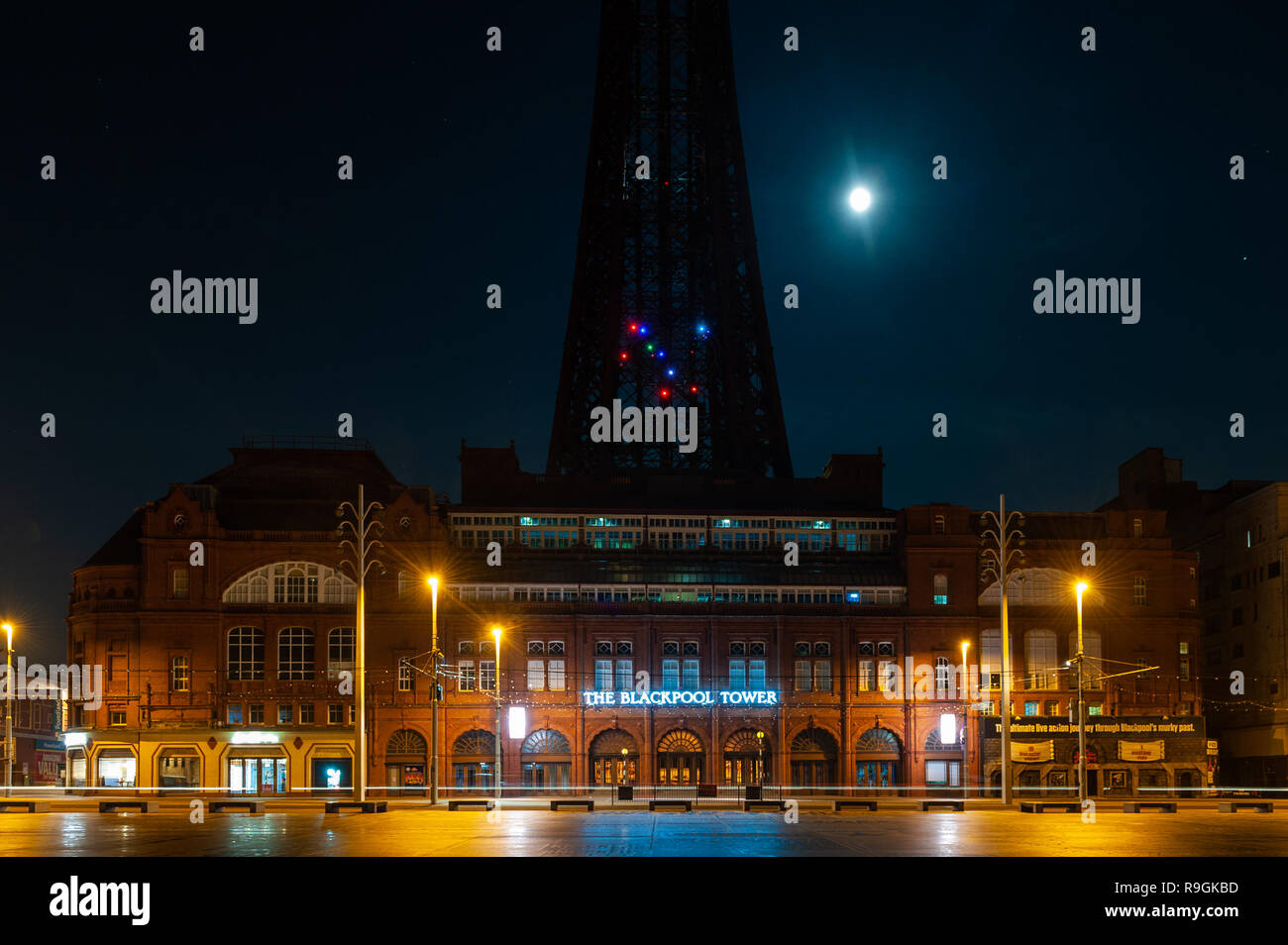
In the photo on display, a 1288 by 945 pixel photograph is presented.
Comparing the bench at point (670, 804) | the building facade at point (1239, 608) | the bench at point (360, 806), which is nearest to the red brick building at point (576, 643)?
the building facade at point (1239, 608)

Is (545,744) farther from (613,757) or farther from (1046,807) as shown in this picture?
(1046,807)

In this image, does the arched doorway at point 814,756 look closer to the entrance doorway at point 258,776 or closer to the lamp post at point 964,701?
the lamp post at point 964,701

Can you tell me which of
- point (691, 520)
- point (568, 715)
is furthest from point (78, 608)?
point (691, 520)

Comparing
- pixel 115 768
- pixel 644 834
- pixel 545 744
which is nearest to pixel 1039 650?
pixel 545 744

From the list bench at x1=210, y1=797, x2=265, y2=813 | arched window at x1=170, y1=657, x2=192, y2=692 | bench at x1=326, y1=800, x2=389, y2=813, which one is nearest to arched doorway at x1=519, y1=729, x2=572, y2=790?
arched window at x1=170, y1=657, x2=192, y2=692
